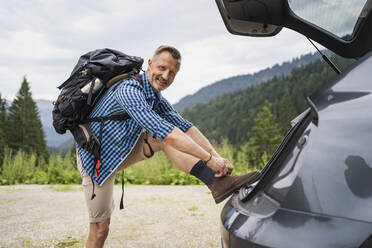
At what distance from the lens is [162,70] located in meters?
2.37

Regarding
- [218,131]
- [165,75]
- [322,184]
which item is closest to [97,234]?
[165,75]

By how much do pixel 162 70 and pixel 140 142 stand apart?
1.87 feet

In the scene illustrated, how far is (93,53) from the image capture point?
2.47 meters

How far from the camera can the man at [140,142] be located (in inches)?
77.1

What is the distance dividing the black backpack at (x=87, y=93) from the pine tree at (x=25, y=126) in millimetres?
46097

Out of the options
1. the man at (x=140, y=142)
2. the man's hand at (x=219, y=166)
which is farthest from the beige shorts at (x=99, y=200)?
the man's hand at (x=219, y=166)

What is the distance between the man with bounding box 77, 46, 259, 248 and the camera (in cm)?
196

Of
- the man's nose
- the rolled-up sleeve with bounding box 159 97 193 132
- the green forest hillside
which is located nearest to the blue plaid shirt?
the man's nose

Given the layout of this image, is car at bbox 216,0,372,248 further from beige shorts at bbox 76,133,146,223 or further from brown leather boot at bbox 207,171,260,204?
beige shorts at bbox 76,133,146,223

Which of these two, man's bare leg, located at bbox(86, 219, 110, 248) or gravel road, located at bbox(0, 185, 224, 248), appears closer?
man's bare leg, located at bbox(86, 219, 110, 248)

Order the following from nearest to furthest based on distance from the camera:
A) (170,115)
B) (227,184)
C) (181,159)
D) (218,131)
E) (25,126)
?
(227,184)
(181,159)
(170,115)
(25,126)
(218,131)

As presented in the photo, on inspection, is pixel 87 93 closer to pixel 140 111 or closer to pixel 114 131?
pixel 114 131

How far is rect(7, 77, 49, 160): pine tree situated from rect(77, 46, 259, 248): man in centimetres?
4614

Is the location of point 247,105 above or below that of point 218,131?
above
